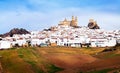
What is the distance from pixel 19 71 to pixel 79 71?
8.81 m

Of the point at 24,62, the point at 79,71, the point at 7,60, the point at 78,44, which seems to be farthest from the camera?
the point at 78,44

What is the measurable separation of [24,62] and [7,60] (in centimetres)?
522

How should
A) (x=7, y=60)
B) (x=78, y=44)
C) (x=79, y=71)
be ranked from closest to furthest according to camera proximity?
(x=79, y=71)
(x=7, y=60)
(x=78, y=44)

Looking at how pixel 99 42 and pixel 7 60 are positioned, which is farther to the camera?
pixel 99 42

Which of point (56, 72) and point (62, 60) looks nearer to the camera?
point (56, 72)

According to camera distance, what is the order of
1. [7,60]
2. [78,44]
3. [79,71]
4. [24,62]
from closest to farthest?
[79,71] → [24,62] → [7,60] → [78,44]

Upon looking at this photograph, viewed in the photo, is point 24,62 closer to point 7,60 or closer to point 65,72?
point 7,60

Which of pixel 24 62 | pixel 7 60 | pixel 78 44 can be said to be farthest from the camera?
pixel 78 44

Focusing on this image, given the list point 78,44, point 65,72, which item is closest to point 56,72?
point 65,72

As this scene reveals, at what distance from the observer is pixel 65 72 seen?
55.1 metres

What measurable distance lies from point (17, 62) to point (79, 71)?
12741 millimetres

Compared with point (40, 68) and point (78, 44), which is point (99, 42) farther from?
point (40, 68)

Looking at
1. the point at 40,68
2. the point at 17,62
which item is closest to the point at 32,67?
the point at 40,68

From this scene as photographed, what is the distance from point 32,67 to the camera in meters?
58.1
